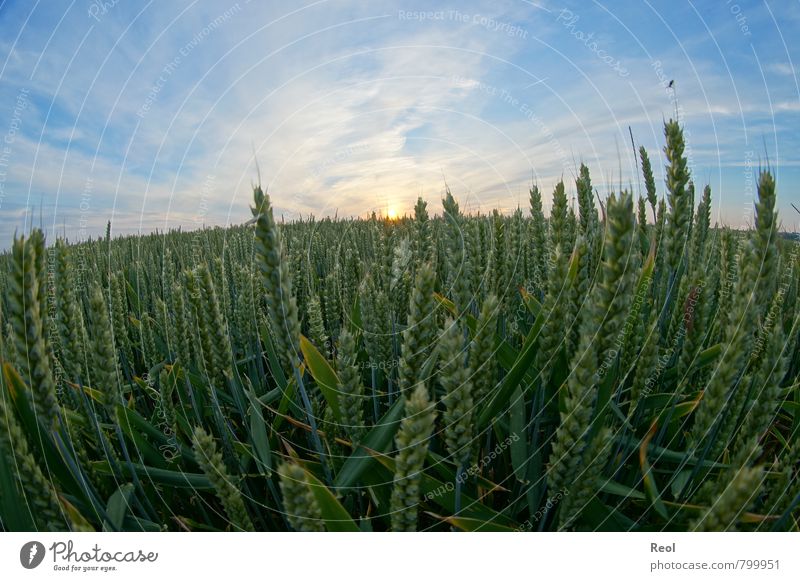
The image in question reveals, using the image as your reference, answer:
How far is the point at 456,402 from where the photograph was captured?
2.66 ft

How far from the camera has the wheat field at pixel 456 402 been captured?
2.70 feet

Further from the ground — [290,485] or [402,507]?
[290,485]

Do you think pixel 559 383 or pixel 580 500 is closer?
pixel 580 500

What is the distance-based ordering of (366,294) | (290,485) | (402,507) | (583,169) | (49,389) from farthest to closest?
(583,169) < (366,294) < (49,389) < (402,507) < (290,485)

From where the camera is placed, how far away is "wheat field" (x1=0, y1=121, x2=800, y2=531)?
823 mm
